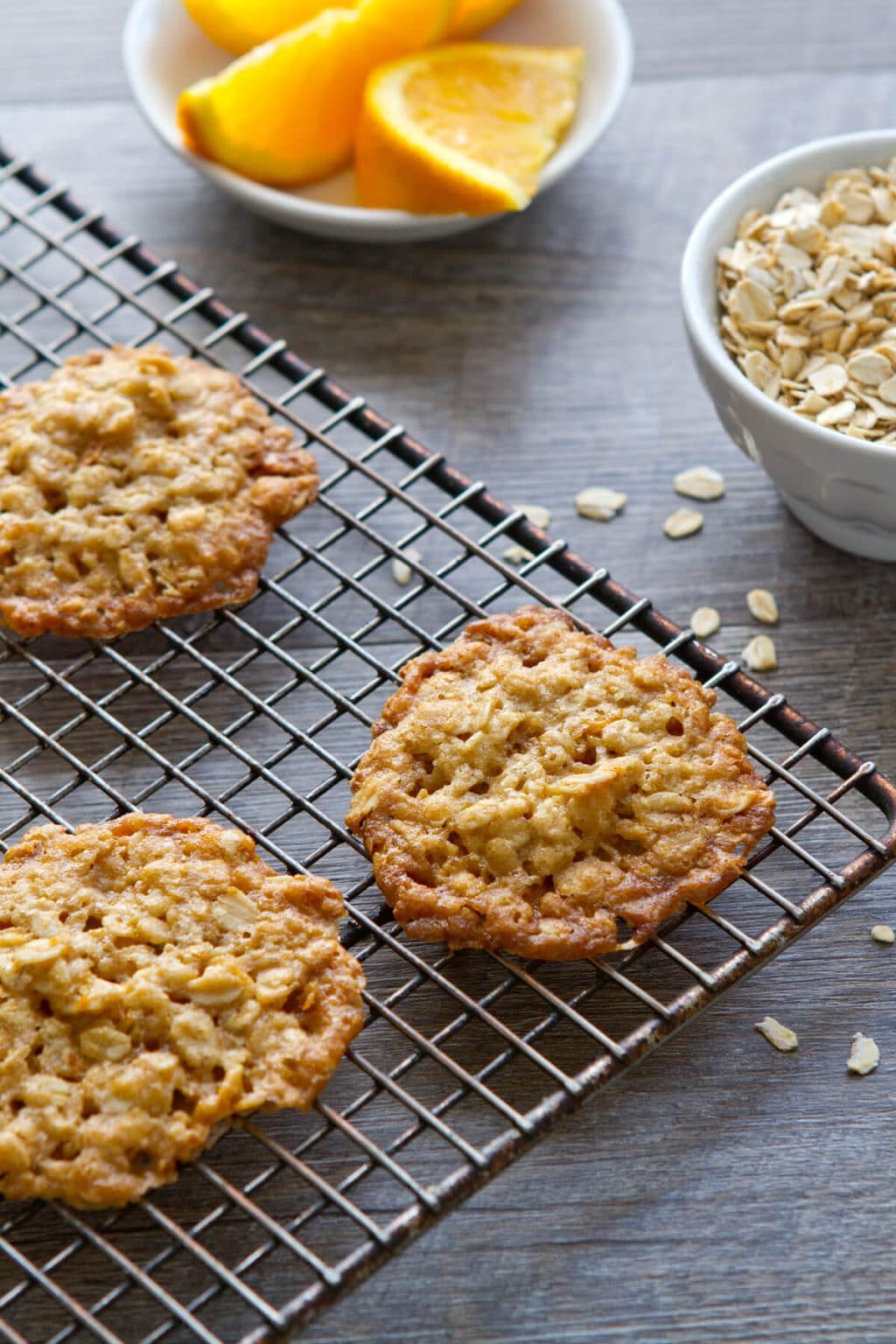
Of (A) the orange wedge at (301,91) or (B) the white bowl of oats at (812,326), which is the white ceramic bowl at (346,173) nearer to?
(A) the orange wedge at (301,91)

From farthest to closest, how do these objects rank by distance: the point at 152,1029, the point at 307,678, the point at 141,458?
the point at 141,458 < the point at 307,678 < the point at 152,1029

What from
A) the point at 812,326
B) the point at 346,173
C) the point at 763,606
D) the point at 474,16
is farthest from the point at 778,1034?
the point at 474,16

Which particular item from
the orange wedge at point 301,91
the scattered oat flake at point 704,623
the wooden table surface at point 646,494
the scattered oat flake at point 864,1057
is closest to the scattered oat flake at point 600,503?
the wooden table surface at point 646,494

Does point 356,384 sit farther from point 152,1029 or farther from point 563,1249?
point 563,1249

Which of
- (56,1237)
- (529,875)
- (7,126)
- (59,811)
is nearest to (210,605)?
(59,811)

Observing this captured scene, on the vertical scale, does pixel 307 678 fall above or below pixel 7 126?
below

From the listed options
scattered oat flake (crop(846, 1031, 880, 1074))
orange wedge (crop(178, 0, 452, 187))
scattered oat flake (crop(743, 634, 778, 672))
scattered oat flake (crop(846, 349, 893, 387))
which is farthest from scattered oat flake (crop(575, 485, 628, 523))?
scattered oat flake (crop(846, 1031, 880, 1074))
